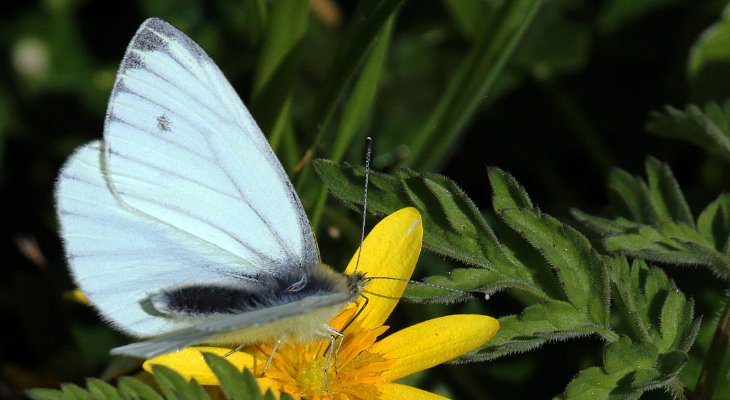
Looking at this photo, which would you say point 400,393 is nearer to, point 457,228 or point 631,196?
point 457,228

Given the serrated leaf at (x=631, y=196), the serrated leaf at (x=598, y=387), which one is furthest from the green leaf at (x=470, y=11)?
the serrated leaf at (x=598, y=387)

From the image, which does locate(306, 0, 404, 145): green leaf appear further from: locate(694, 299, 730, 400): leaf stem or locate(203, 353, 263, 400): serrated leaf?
locate(694, 299, 730, 400): leaf stem

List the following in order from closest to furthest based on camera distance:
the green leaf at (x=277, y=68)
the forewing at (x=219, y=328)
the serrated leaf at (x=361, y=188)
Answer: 1. the forewing at (x=219, y=328)
2. the serrated leaf at (x=361, y=188)
3. the green leaf at (x=277, y=68)

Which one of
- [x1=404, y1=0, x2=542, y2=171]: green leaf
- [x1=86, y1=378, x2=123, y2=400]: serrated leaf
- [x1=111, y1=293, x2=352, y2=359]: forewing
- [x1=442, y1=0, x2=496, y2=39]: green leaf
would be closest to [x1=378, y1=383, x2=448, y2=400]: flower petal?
[x1=111, y1=293, x2=352, y2=359]: forewing

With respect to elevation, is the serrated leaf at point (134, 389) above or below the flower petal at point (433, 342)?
below

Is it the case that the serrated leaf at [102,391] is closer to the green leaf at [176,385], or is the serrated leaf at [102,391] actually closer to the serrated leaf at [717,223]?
the green leaf at [176,385]

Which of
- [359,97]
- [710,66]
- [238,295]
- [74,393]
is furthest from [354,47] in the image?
[710,66]
